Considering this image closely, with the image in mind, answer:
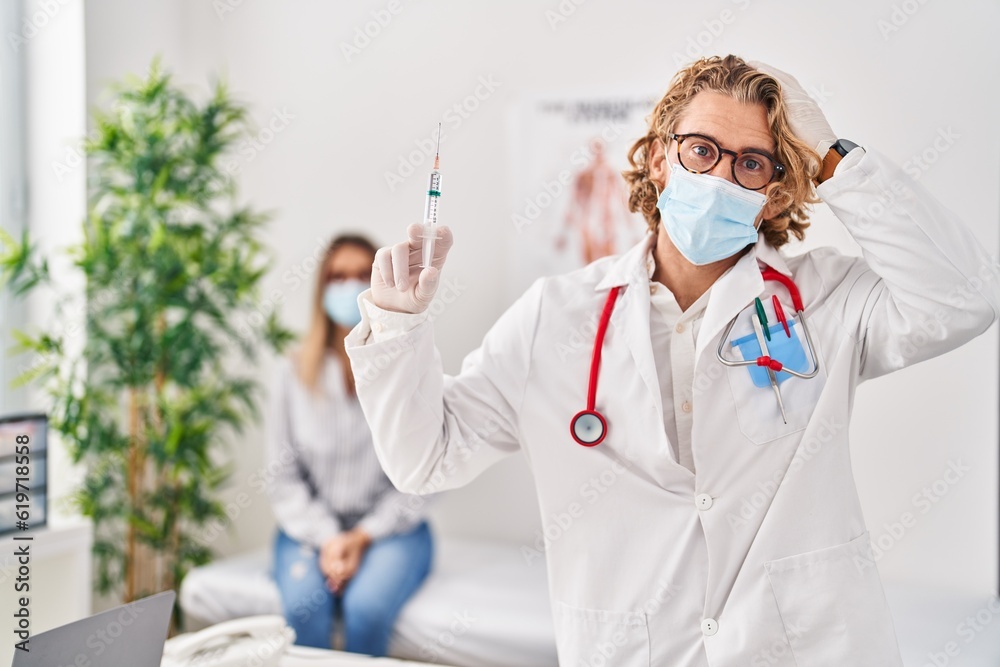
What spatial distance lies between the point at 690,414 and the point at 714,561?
247 millimetres

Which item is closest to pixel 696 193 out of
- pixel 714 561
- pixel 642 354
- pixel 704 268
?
pixel 704 268

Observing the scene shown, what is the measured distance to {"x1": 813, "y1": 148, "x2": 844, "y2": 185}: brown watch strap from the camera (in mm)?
1382

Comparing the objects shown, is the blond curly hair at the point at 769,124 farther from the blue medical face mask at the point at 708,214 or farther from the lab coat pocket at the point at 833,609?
the lab coat pocket at the point at 833,609

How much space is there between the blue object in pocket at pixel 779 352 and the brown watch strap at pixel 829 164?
0.81ft

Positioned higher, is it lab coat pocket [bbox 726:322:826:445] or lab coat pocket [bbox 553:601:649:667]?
lab coat pocket [bbox 726:322:826:445]

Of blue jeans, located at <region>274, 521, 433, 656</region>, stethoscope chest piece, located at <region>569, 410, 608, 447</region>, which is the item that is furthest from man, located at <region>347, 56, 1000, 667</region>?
blue jeans, located at <region>274, 521, 433, 656</region>

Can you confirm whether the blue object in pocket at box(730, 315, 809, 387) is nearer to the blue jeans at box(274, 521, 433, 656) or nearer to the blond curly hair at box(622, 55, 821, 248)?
the blond curly hair at box(622, 55, 821, 248)

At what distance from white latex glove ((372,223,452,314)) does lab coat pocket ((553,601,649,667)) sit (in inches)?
24.4

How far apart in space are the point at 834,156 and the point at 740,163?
150 mm

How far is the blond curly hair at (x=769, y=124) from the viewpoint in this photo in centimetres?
140

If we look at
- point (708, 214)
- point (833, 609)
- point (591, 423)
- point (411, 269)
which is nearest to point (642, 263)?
point (708, 214)

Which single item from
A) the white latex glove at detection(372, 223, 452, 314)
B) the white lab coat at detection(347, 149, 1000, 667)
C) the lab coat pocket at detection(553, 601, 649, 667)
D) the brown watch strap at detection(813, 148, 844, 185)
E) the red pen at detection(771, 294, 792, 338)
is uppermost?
the brown watch strap at detection(813, 148, 844, 185)

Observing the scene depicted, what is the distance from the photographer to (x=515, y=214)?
2.93 m

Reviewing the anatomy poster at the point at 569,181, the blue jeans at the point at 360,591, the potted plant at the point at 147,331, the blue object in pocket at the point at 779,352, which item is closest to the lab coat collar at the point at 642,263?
the blue object in pocket at the point at 779,352
